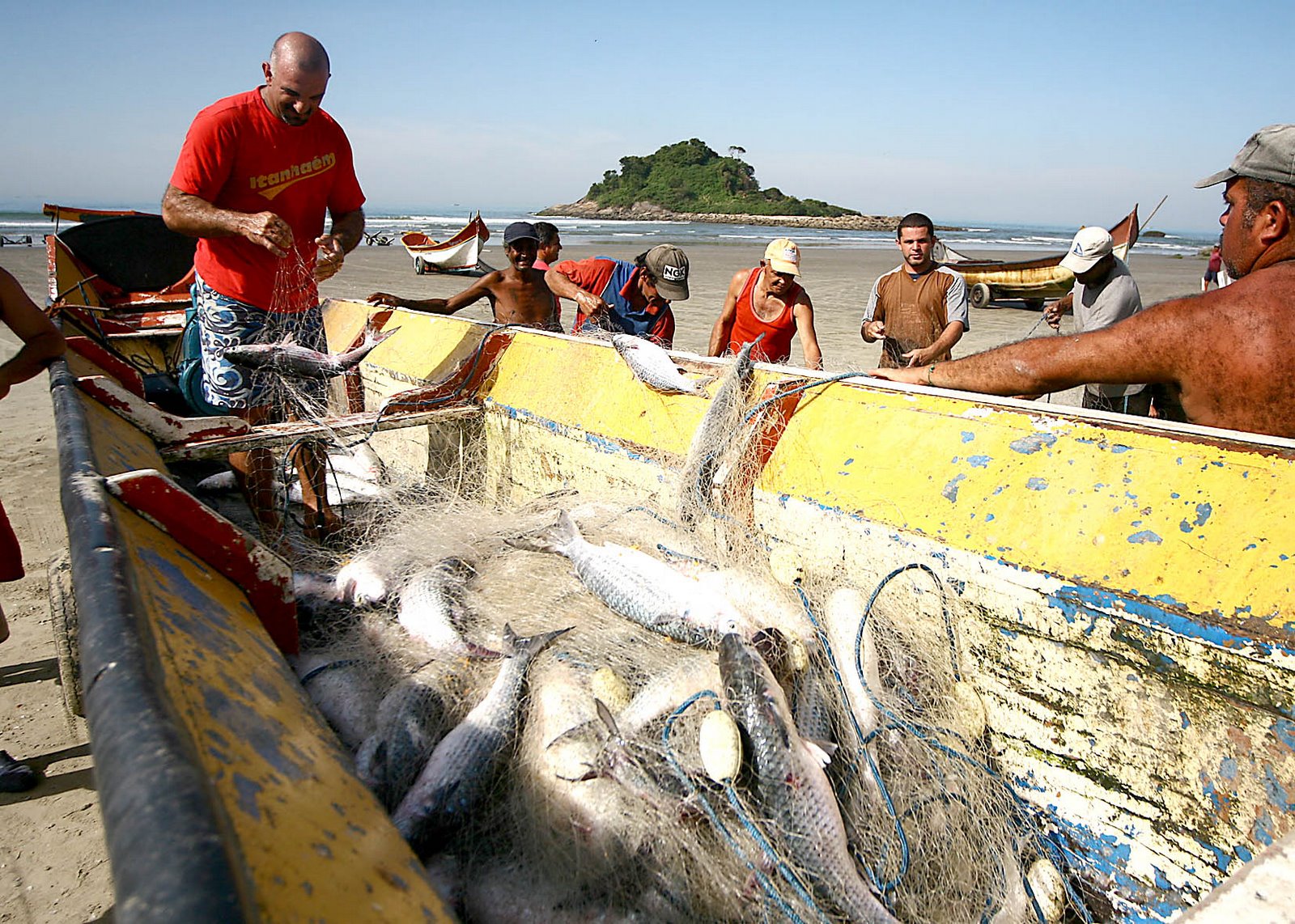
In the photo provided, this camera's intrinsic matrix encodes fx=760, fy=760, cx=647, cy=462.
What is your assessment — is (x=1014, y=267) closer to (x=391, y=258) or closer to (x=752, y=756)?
(x=752, y=756)

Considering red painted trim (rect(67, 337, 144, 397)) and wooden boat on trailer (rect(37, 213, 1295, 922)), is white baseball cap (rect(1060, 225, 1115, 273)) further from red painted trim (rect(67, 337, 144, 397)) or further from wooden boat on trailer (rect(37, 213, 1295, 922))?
red painted trim (rect(67, 337, 144, 397))

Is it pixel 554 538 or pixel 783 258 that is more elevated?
pixel 783 258

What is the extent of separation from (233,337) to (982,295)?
14.9 metres

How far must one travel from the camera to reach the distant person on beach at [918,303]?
19.0 ft

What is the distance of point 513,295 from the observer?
647 centimetres

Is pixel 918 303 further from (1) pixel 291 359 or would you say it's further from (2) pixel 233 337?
(2) pixel 233 337

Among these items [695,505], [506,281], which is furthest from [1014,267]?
[695,505]

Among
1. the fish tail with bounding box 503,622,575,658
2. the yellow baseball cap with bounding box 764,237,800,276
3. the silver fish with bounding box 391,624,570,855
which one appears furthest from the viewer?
the yellow baseball cap with bounding box 764,237,800,276

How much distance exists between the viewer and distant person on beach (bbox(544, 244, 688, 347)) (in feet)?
19.6

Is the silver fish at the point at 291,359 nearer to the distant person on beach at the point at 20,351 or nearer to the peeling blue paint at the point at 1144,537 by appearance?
the distant person on beach at the point at 20,351

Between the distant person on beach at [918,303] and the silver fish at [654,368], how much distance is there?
263cm

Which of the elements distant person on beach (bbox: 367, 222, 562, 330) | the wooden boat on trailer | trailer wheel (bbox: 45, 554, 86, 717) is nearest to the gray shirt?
the wooden boat on trailer

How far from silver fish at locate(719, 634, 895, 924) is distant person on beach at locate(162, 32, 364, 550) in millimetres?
2914

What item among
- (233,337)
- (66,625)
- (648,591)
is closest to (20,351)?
(233,337)
